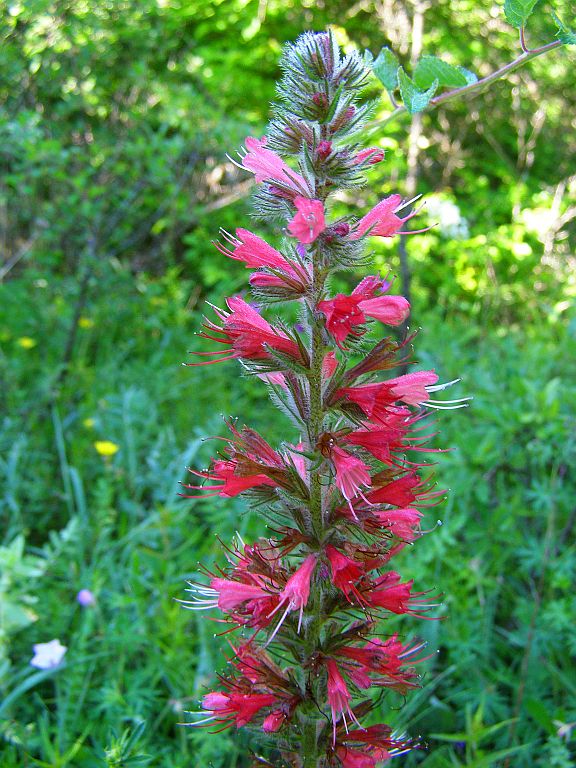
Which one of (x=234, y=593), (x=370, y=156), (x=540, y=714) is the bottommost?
(x=540, y=714)

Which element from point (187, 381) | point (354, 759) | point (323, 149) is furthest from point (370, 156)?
point (187, 381)

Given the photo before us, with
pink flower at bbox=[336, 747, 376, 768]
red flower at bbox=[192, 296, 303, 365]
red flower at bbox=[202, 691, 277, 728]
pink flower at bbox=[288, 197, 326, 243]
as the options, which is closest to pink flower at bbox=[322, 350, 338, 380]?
red flower at bbox=[192, 296, 303, 365]

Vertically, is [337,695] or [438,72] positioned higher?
→ [438,72]

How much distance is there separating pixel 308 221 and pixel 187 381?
315cm

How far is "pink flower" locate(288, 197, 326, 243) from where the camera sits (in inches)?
48.3

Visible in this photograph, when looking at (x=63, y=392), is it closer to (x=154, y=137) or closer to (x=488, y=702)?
(x=154, y=137)

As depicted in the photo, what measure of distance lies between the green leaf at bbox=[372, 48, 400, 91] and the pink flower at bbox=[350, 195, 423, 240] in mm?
358

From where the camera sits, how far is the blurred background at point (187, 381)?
2217 mm

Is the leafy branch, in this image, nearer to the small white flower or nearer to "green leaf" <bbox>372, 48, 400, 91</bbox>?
"green leaf" <bbox>372, 48, 400, 91</bbox>

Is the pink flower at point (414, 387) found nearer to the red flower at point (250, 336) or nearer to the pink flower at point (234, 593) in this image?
the red flower at point (250, 336)

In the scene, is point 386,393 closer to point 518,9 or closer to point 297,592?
point 297,592

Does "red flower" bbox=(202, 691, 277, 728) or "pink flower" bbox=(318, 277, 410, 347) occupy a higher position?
"pink flower" bbox=(318, 277, 410, 347)

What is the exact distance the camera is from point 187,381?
4.31 meters

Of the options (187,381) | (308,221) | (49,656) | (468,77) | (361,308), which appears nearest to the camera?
(308,221)
